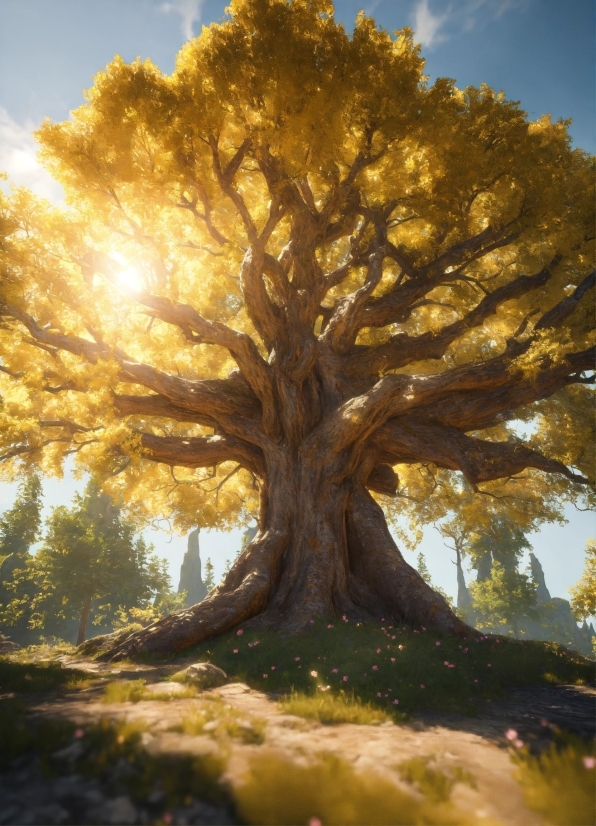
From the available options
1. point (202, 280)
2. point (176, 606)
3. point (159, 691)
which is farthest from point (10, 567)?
point (159, 691)

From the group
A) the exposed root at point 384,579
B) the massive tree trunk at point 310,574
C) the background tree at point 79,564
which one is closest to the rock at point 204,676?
the massive tree trunk at point 310,574

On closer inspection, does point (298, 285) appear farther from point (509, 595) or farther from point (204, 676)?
point (509, 595)

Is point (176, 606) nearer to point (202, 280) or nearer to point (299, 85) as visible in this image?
point (202, 280)

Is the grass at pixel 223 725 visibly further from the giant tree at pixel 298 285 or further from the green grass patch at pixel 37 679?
the giant tree at pixel 298 285

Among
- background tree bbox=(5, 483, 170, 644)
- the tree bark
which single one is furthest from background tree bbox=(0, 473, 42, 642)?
the tree bark

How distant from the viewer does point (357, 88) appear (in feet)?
27.1

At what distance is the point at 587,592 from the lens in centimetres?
2159

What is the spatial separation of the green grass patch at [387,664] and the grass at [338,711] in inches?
9.0

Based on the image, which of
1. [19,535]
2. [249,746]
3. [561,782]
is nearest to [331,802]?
[249,746]

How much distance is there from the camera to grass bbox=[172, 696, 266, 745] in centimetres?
255

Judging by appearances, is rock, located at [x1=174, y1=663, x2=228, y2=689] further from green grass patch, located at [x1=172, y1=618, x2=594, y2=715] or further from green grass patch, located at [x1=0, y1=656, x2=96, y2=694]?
green grass patch, located at [x1=0, y1=656, x2=96, y2=694]

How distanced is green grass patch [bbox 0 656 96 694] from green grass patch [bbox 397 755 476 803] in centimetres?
335

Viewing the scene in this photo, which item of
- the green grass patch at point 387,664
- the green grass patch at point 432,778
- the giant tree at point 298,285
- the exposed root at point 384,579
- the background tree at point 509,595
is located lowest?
the background tree at point 509,595

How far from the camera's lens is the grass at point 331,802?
5.86 feet
